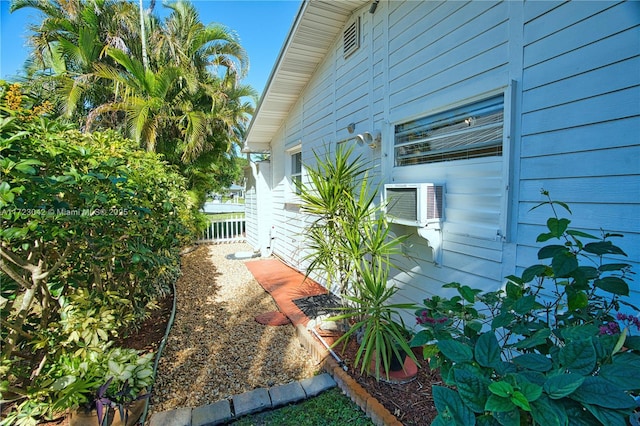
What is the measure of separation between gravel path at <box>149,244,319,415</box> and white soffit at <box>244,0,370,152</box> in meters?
4.04

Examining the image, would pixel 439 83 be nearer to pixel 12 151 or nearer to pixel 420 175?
pixel 420 175

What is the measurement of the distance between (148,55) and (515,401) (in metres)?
13.1

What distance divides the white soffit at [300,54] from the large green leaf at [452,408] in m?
4.54

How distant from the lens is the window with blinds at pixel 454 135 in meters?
2.45

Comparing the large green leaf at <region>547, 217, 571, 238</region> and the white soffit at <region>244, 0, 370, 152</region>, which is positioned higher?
the white soffit at <region>244, 0, 370, 152</region>

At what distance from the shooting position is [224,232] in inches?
425

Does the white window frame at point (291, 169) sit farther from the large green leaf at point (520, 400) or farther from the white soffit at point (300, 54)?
the large green leaf at point (520, 400)

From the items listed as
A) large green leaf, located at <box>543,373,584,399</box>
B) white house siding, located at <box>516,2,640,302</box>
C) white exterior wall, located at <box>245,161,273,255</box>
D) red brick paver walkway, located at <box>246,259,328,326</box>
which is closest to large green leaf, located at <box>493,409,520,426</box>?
large green leaf, located at <box>543,373,584,399</box>

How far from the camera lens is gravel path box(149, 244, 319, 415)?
9.00 ft

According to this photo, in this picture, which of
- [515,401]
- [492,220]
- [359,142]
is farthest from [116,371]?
[359,142]

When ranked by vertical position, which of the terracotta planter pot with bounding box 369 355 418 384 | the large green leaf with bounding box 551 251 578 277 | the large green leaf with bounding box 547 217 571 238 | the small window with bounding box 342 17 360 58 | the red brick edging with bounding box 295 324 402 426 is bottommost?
the red brick edging with bounding box 295 324 402 426

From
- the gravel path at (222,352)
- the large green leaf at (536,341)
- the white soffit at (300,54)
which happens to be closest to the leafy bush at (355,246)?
the gravel path at (222,352)

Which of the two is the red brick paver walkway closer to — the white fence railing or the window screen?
the window screen

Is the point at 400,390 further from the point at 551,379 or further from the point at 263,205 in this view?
the point at 263,205
